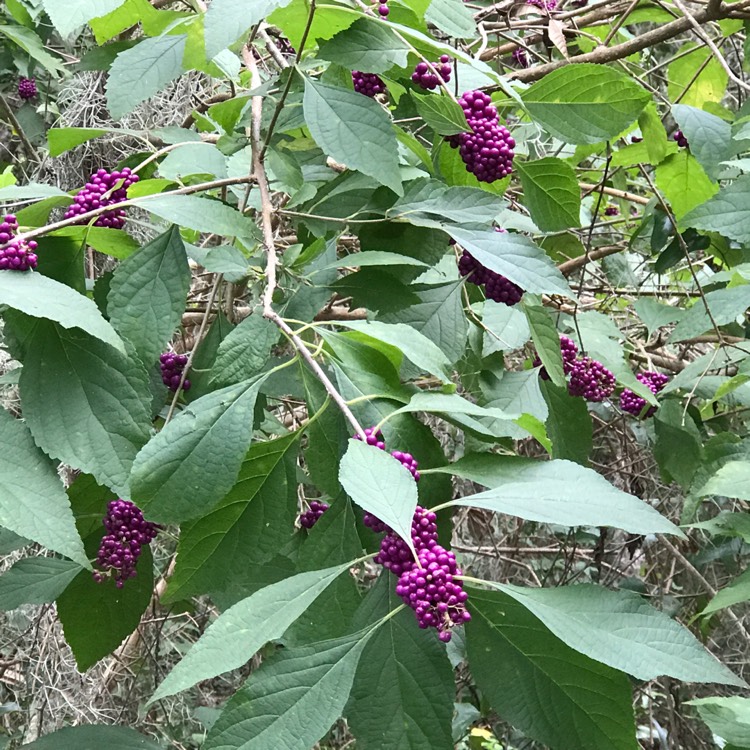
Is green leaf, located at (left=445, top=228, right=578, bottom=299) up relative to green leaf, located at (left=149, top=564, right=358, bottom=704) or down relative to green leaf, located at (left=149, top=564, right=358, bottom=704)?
up

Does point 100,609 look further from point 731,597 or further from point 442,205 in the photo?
point 731,597

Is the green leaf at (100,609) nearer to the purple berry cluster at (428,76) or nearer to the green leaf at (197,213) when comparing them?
the green leaf at (197,213)

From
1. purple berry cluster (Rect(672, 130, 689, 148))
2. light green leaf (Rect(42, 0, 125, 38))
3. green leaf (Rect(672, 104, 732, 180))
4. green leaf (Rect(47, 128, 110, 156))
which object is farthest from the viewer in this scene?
purple berry cluster (Rect(672, 130, 689, 148))

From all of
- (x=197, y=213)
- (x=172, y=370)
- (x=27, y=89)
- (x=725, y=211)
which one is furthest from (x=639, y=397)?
(x=27, y=89)

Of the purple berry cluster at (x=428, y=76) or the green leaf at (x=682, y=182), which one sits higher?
the purple berry cluster at (x=428, y=76)

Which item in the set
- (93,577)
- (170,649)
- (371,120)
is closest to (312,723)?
(93,577)

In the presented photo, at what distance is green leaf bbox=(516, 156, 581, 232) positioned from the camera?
91 cm

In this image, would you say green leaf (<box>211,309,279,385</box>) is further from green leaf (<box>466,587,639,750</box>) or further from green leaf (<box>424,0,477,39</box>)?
green leaf (<box>424,0,477,39</box>)

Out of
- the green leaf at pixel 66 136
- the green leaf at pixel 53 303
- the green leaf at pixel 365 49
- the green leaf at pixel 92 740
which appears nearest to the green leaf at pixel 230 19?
the green leaf at pixel 365 49

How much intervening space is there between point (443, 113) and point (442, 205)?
85 millimetres

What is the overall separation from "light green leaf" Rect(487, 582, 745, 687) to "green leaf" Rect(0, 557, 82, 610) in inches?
19.8

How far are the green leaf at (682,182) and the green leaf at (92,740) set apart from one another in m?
1.08

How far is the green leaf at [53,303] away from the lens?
0.63 metres

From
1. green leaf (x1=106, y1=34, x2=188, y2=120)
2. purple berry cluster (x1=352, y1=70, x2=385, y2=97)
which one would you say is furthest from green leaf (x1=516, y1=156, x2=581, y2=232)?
green leaf (x1=106, y1=34, x2=188, y2=120)
